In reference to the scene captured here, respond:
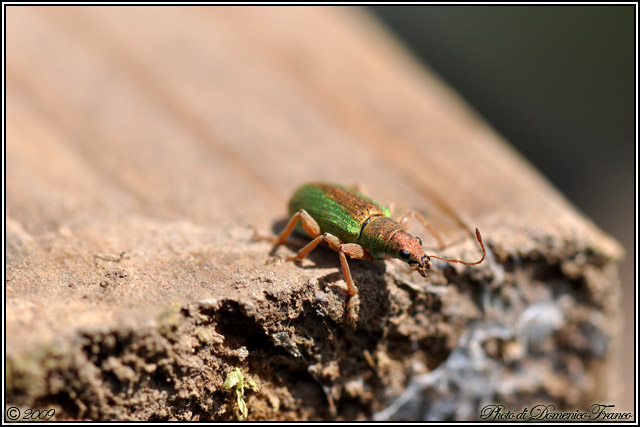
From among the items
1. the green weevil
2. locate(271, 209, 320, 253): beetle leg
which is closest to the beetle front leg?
the green weevil

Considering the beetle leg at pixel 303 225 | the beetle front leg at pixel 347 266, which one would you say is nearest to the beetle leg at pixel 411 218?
the beetle front leg at pixel 347 266

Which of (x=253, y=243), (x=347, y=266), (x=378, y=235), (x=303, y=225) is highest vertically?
(x=378, y=235)

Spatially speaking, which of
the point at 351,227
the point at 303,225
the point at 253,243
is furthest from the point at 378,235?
the point at 253,243

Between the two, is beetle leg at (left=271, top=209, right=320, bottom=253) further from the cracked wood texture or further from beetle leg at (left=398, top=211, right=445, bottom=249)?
beetle leg at (left=398, top=211, right=445, bottom=249)

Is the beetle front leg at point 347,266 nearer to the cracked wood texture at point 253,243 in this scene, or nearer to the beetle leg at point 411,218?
the cracked wood texture at point 253,243

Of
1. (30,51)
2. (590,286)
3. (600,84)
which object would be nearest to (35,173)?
(30,51)

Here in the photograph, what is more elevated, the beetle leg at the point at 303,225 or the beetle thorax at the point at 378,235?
the beetle thorax at the point at 378,235

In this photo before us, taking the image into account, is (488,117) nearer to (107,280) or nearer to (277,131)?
(277,131)

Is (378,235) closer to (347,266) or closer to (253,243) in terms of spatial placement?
(347,266)
